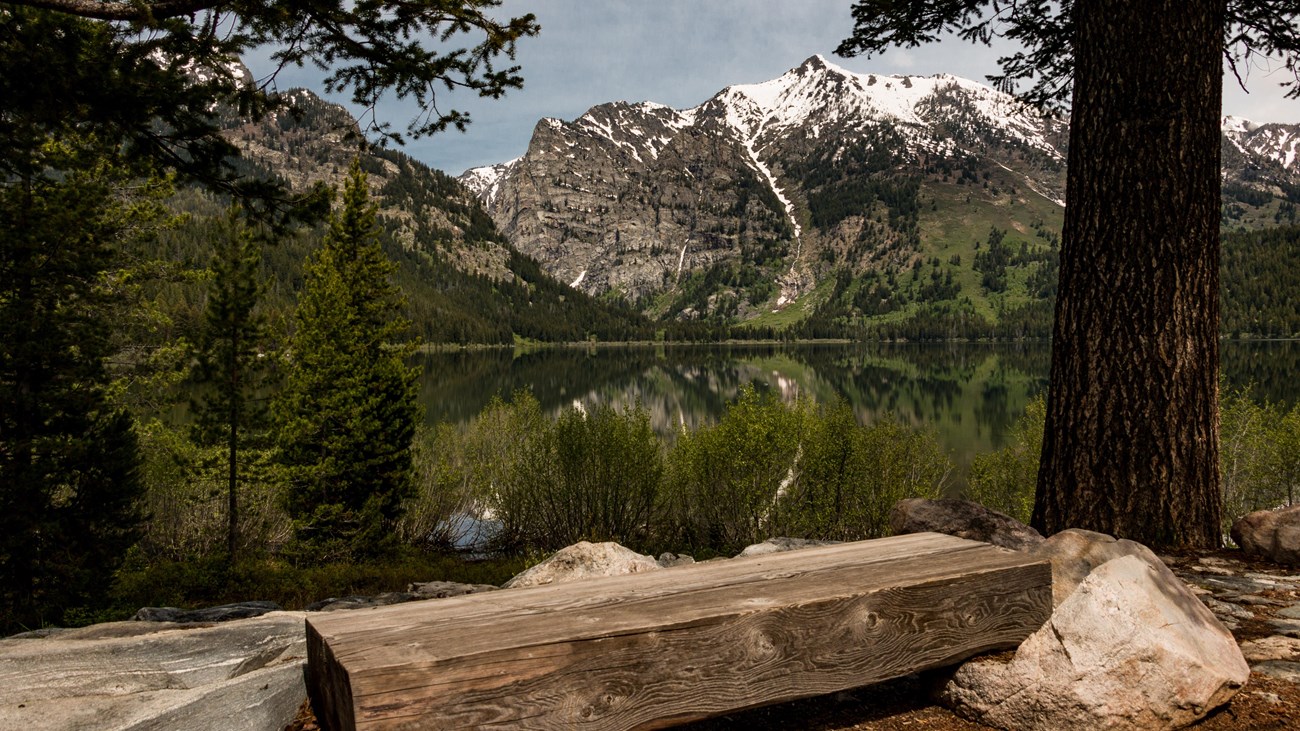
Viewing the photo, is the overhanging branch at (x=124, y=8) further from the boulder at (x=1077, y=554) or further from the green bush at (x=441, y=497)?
the green bush at (x=441, y=497)

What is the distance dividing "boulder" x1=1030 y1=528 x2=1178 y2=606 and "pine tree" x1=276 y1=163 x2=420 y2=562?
20.0m

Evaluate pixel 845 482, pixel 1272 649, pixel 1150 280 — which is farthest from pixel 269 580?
pixel 1272 649

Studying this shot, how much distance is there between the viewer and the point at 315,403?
21094mm

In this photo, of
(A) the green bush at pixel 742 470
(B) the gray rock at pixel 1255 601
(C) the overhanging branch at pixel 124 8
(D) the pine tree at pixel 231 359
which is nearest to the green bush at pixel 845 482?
(A) the green bush at pixel 742 470

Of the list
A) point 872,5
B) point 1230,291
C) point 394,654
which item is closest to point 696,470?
point 872,5

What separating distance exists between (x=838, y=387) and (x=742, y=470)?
75.8 m

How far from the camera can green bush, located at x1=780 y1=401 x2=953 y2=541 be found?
19.5 m

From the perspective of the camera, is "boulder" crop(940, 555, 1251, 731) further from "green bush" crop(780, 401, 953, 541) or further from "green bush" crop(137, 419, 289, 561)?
"green bush" crop(137, 419, 289, 561)

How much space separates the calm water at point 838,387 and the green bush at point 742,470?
4.50 m

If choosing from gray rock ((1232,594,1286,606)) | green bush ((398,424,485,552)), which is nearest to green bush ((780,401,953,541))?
green bush ((398,424,485,552))

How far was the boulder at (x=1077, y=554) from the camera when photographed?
393 centimetres

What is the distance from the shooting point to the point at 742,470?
19312 millimetres

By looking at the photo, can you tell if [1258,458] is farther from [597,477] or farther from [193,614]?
[193,614]

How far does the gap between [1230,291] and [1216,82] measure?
197m
